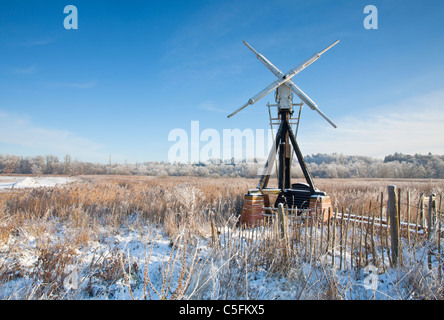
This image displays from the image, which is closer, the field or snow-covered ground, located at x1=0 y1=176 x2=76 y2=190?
the field

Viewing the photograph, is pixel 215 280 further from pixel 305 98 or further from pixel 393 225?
pixel 305 98

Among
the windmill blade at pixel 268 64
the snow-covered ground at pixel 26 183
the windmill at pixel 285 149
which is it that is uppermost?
the windmill blade at pixel 268 64

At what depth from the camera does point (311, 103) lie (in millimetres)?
8242

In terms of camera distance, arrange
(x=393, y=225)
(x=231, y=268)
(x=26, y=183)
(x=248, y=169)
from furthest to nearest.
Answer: (x=248, y=169) → (x=26, y=183) → (x=393, y=225) → (x=231, y=268)

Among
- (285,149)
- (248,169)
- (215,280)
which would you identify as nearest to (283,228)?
(215,280)

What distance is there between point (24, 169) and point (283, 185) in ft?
238

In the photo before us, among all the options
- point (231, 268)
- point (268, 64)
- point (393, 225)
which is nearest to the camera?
point (231, 268)

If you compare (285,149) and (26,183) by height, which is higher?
(285,149)

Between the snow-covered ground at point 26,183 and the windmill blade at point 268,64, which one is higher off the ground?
the windmill blade at point 268,64

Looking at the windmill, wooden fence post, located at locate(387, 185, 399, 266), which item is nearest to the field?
wooden fence post, located at locate(387, 185, 399, 266)

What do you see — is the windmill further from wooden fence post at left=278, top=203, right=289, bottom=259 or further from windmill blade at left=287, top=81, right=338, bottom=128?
wooden fence post at left=278, top=203, right=289, bottom=259

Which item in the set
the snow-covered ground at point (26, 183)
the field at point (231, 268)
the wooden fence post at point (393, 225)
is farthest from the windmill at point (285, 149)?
the snow-covered ground at point (26, 183)

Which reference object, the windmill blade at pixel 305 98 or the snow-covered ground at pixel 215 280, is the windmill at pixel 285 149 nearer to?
the windmill blade at pixel 305 98

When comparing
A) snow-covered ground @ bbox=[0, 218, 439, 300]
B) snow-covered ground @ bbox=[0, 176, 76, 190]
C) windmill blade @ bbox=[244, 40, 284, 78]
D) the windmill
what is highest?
windmill blade @ bbox=[244, 40, 284, 78]
